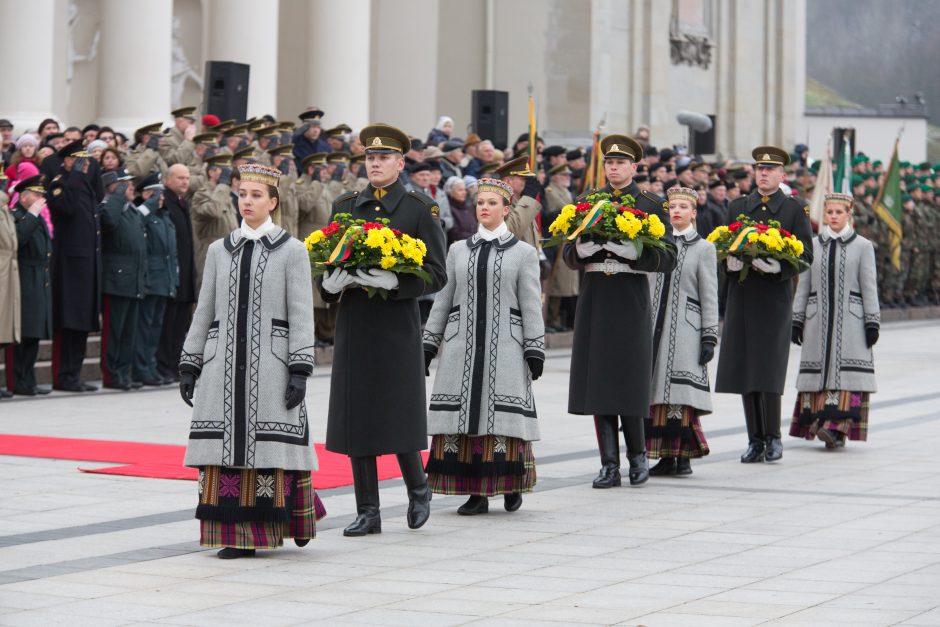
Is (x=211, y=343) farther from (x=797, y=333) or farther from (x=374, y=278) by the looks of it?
(x=797, y=333)

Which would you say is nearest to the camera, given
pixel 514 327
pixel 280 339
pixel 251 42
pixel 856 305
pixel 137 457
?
pixel 280 339

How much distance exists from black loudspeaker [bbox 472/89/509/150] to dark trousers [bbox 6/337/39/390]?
10061 mm

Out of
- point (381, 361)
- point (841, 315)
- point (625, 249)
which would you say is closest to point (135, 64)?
point (841, 315)

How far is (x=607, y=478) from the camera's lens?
11.5 m

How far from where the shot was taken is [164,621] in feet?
23.5

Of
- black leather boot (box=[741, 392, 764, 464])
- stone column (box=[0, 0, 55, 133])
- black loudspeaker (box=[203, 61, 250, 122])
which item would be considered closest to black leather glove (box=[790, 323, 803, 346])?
black leather boot (box=[741, 392, 764, 464])

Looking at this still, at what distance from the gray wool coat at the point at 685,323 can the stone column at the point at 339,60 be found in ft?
52.3

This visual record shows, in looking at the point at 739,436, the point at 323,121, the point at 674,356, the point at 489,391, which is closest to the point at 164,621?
the point at 489,391

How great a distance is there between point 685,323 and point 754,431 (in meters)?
1.22

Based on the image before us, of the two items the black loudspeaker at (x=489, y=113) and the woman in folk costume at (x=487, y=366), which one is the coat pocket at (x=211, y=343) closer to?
the woman in folk costume at (x=487, y=366)

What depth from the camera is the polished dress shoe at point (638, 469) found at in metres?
11.6

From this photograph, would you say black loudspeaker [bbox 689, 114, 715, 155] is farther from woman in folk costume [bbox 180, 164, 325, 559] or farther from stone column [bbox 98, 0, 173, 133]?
woman in folk costume [bbox 180, 164, 325, 559]

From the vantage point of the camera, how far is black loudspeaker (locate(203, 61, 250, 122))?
20969 millimetres

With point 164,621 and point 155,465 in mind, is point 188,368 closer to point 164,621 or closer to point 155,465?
point 164,621
